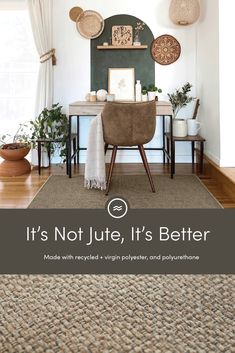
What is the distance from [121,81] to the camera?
4.53m

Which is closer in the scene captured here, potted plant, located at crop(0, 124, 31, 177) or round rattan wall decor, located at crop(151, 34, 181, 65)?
potted plant, located at crop(0, 124, 31, 177)

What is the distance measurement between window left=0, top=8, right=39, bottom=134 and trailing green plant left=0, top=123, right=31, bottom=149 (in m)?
0.07

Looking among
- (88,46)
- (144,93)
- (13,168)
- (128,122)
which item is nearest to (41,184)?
Result: (13,168)

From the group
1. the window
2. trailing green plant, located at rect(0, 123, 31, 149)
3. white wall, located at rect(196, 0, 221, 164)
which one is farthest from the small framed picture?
trailing green plant, located at rect(0, 123, 31, 149)

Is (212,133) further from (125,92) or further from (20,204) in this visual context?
(20,204)

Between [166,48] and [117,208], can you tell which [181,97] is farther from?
[117,208]

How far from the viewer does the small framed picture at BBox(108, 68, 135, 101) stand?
14.8 feet

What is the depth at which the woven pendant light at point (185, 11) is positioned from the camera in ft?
13.5

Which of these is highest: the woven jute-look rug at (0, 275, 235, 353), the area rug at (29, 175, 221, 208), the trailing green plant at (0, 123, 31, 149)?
the trailing green plant at (0, 123, 31, 149)

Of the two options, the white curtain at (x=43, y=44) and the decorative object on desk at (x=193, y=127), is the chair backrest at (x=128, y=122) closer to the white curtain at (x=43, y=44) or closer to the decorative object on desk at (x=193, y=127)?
the decorative object on desk at (x=193, y=127)

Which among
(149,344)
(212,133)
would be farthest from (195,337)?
(212,133)

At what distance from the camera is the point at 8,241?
1.15 metres

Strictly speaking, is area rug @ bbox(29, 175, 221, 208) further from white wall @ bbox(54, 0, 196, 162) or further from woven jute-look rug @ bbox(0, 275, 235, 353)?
white wall @ bbox(54, 0, 196, 162)

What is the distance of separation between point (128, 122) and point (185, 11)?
179 centimetres
